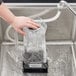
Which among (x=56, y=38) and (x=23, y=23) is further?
(x=56, y=38)

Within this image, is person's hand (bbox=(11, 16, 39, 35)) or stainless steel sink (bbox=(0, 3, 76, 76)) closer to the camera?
person's hand (bbox=(11, 16, 39, 35))

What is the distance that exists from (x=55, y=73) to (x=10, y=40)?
27 cm

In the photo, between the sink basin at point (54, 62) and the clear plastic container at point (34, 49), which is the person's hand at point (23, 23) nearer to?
the clear plastic container at point (34, 49)

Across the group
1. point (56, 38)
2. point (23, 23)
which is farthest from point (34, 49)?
point (56, 38)

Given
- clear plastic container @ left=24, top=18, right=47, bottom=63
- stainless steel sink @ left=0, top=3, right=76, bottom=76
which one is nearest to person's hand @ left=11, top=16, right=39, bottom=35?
clear plastic container @ left=24, top=18, right=47, bottom=63

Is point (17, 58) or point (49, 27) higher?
point (49, 27)

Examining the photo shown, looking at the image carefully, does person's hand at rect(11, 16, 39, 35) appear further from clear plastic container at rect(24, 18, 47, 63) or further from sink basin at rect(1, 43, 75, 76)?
sink basin at rect(1, 43, 75, 76)

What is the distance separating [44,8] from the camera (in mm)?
1065

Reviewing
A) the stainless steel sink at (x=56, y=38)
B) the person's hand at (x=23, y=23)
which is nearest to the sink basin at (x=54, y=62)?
the stainless steel sink at (x=56, y=38)

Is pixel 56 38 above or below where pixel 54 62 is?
above

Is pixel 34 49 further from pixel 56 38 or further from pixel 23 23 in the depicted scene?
pixel 56 38

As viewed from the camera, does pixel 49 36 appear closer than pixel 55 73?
No

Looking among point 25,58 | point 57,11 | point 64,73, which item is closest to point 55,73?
point 64,73

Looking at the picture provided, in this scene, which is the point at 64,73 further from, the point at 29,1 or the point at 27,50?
the point at 29,1
